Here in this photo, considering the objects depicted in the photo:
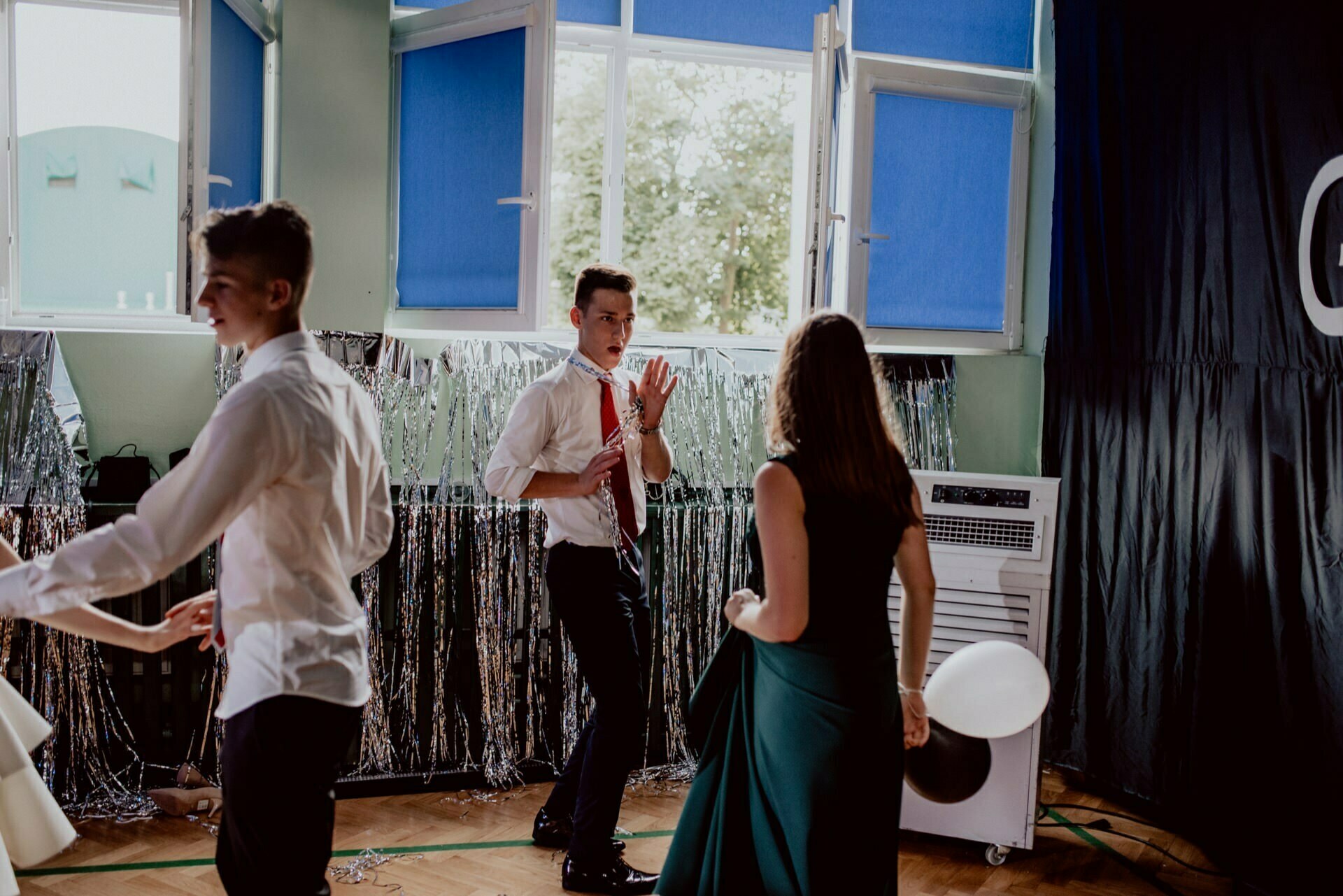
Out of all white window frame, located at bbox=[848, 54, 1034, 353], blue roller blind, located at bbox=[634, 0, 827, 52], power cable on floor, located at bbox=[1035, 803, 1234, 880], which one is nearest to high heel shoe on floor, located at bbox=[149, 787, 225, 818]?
power cable on floor, located at bbox=[1035, 803, 1234, 880]

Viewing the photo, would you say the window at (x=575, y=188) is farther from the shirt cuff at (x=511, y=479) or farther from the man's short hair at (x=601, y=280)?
the shirt cuff at (x=511, y=479)

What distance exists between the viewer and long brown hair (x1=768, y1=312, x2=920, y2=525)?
1780mm

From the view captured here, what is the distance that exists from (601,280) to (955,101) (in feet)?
6.19

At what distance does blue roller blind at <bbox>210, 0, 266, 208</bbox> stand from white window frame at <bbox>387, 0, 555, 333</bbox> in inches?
16.6

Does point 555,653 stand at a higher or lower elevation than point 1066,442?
lower

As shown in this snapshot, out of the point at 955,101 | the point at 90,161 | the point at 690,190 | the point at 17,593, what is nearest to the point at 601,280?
the point at 17,593

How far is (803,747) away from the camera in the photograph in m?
1.85

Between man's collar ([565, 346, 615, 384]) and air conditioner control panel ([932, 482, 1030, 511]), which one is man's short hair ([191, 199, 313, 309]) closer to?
man's collar ([565, 346, 615, 384])

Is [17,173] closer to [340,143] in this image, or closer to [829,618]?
[340,143]

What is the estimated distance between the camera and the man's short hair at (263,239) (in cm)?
152

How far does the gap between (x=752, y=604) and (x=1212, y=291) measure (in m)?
1.94

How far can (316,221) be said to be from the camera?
11.4 ft

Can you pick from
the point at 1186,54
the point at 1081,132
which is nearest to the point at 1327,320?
the point at 1186,54

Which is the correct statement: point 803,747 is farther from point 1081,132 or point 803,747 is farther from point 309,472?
point 1081,132
